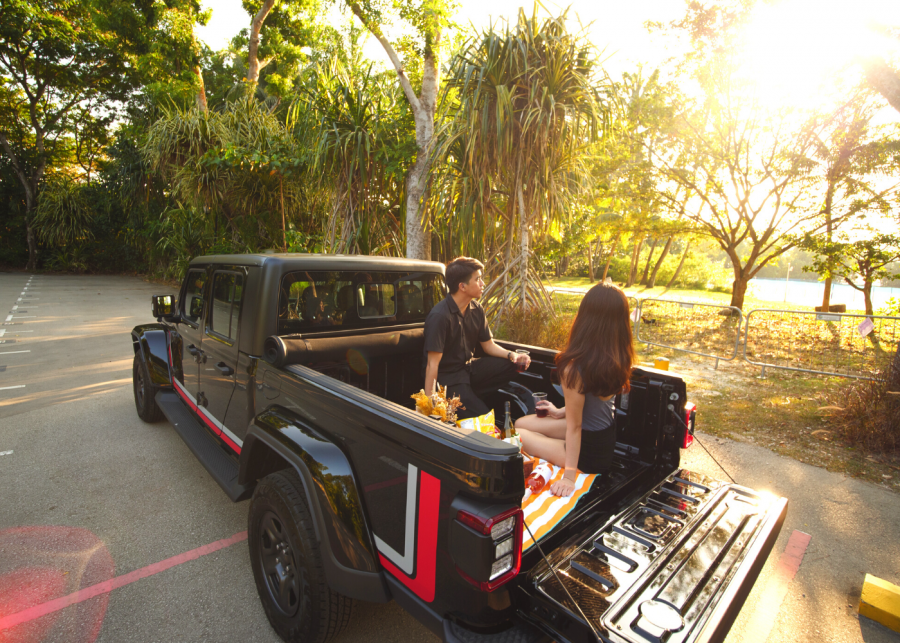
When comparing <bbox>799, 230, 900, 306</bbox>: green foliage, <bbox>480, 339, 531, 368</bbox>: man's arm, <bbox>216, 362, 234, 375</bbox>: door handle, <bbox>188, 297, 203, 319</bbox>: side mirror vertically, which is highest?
<bbox>799, 230, 900, 306</bbox>: green foliage

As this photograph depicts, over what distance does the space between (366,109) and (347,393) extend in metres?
7.33

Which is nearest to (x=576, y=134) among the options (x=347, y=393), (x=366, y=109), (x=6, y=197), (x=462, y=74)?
(x=462, y=74)

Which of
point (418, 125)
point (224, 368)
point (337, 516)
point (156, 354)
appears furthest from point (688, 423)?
point (418, 125)

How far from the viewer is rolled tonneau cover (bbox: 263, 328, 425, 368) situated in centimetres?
233

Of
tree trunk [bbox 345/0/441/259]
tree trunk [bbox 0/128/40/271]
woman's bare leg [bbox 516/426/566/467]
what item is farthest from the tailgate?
tree trunk [bbox 0/128/40/271]

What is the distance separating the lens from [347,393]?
1.82 metres

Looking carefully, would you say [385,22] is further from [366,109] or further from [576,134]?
[576,134]

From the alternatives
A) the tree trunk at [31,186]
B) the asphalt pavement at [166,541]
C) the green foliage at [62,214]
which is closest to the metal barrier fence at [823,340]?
the asphalt pavement at [166,541]

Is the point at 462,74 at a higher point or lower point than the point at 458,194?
higher

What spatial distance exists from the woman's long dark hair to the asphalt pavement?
1320 mm

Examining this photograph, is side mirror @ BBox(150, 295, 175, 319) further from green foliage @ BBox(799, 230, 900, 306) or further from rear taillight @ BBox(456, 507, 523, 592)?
green foliage @ BBox(799, 230, 900, 306)

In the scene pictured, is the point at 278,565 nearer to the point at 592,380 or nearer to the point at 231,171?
the point at 592,380

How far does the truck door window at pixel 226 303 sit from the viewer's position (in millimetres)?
2734

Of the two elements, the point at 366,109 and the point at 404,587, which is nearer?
the point at 404,587
